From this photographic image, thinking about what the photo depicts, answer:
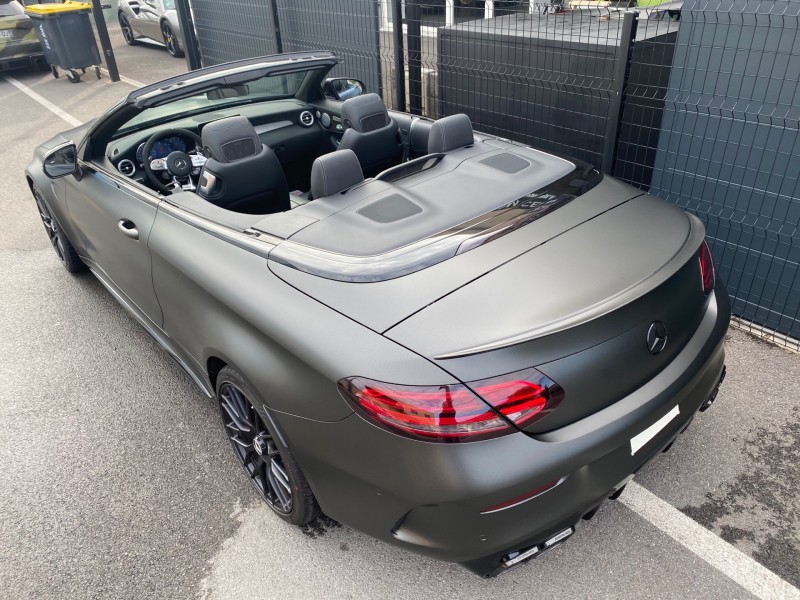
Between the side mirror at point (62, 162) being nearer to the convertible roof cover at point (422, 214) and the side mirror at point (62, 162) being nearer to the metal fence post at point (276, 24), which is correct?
the convertible roof cover at point (422, 214)

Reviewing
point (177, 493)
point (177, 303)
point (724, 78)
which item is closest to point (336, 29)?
point (724, 78)

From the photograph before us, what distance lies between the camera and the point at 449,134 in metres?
2.95

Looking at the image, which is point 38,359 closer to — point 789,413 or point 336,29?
point 789,413

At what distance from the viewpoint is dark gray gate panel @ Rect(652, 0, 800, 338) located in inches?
129

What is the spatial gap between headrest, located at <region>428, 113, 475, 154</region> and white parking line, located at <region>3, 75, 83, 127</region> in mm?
7041

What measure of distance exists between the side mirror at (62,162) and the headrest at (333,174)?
175 cm

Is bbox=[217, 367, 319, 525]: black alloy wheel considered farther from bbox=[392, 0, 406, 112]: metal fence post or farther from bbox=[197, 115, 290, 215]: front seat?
bbox=[392, 0, 406, 112]: metal fence post

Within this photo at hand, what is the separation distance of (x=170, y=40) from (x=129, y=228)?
1020 cm

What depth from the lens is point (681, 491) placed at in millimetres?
2615

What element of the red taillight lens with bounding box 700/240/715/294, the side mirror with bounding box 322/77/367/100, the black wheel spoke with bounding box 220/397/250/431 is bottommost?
the black wheel spoke with bounding box 220/397/250/431

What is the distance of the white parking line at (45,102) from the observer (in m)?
8.49

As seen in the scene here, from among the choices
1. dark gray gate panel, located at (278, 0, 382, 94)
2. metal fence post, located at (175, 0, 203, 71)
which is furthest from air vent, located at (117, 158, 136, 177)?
metal fence post, located at (175, 0, 203, 71)

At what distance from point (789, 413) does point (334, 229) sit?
2388 millimetres

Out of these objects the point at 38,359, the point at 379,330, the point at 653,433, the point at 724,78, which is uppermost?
the point at 724,78
